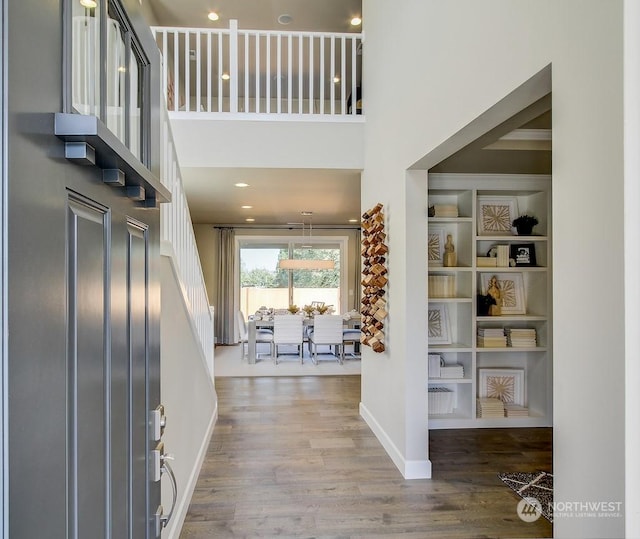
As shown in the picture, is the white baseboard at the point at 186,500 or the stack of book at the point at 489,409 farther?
the stack of book at the point at 489,409

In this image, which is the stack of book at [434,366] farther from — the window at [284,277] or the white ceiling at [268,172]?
the window at [284,277]

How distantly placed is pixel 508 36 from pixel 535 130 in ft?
4.89

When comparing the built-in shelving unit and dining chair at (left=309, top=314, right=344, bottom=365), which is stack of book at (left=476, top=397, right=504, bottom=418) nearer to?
the built-in shelving unit

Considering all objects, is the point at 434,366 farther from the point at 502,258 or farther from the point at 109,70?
the point at 109,70

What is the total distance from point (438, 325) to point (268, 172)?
2.30 meters

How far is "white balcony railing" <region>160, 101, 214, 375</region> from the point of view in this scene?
2.43 metres

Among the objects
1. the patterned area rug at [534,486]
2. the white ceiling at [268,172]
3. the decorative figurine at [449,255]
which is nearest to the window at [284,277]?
the white ceiling at [268,172]

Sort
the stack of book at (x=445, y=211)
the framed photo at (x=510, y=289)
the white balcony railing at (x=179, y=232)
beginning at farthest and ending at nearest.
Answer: the framed photo at (x=510, y=289) → the stack of book at (x=445, y=211) → the white balcony railing at (x=179, y=232)

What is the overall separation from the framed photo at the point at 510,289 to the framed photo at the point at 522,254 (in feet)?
0.54

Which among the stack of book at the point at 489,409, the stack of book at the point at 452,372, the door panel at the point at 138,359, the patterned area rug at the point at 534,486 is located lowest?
the patterned area rug at the point at 534,486

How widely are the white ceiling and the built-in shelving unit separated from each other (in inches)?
46.8

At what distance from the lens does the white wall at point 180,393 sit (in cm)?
223

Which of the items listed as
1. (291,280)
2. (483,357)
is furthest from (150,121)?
(291,280)

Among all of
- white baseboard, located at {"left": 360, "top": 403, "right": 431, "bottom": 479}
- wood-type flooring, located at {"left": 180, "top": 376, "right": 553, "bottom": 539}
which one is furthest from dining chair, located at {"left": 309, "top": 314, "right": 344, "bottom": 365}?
white baseboard, located at {"left": 360, "top": 403, "right": 431, "bottom": 479}
